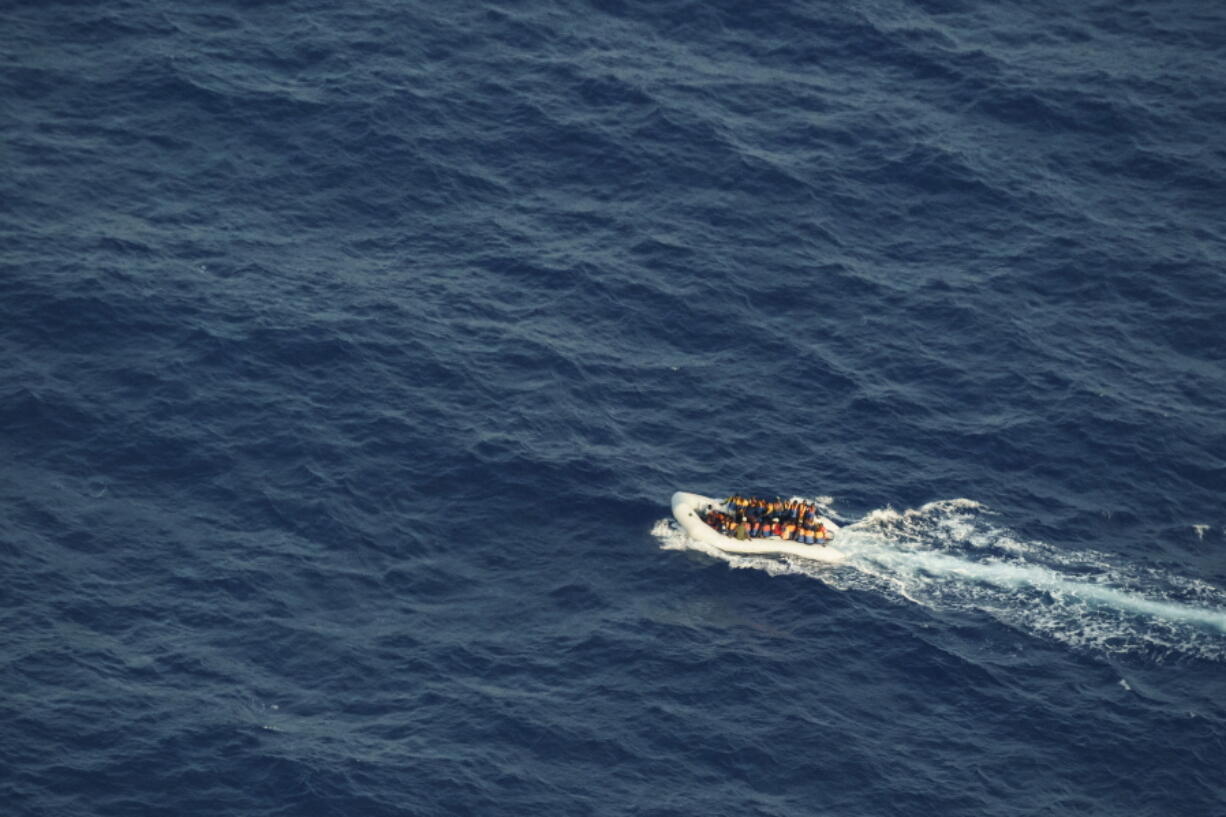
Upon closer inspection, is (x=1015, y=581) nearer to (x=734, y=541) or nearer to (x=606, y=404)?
(x=734, y=541)

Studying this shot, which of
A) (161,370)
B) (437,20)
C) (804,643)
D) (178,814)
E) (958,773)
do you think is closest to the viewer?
(178,814)

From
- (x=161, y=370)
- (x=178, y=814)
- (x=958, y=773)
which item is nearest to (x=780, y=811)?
(x=958, y=773)

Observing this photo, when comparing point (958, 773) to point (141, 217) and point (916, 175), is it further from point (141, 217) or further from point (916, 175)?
point (141, 217)

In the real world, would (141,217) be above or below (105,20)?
below

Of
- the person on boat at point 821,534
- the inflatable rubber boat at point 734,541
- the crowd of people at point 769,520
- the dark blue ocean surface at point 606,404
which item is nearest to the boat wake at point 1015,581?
the dark blue ocean surface at point 606,404

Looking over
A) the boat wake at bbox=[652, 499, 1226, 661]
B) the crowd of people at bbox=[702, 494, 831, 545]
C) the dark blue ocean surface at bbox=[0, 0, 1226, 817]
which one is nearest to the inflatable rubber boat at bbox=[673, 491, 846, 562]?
the crowd of people at bbox=[702, 494, 831, 545]

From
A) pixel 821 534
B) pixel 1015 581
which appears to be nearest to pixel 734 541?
pixel 821 534

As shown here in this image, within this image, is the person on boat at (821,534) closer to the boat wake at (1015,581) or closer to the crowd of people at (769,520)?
the crowd of people at (769,520)
